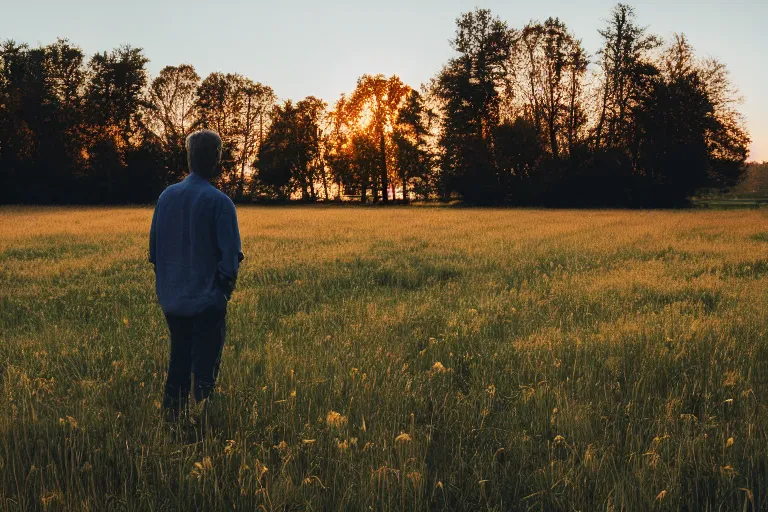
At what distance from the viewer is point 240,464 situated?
3.20 metres

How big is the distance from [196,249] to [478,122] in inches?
2144

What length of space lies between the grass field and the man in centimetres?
47

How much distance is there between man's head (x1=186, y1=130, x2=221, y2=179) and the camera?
3831 millimetres

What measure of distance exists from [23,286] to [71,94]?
56.5 m

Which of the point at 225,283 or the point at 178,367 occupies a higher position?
the point at 225,283

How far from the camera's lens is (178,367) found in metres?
3.90

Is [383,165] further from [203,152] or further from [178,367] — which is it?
[178,367]

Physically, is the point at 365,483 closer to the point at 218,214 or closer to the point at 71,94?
the point at 218,214

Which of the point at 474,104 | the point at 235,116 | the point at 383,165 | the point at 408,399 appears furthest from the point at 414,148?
the point at 408,399

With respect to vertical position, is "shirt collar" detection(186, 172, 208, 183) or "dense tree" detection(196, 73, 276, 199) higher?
"dense tree" detection(196, 73, 276, 199)

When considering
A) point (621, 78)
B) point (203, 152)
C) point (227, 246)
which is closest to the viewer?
point (227, 246)

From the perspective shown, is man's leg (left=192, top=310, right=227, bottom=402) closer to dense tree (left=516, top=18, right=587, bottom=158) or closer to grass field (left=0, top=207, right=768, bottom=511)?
grass field (left=0, top=207, right=768, bottom=511)

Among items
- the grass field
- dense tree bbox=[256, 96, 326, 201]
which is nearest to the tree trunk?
dense tree bbox=[256, 96, 326, 201]

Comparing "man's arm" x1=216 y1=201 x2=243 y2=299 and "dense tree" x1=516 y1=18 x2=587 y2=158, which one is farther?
"dense tree" x1=516 y1=18 x2=587 y2=158
